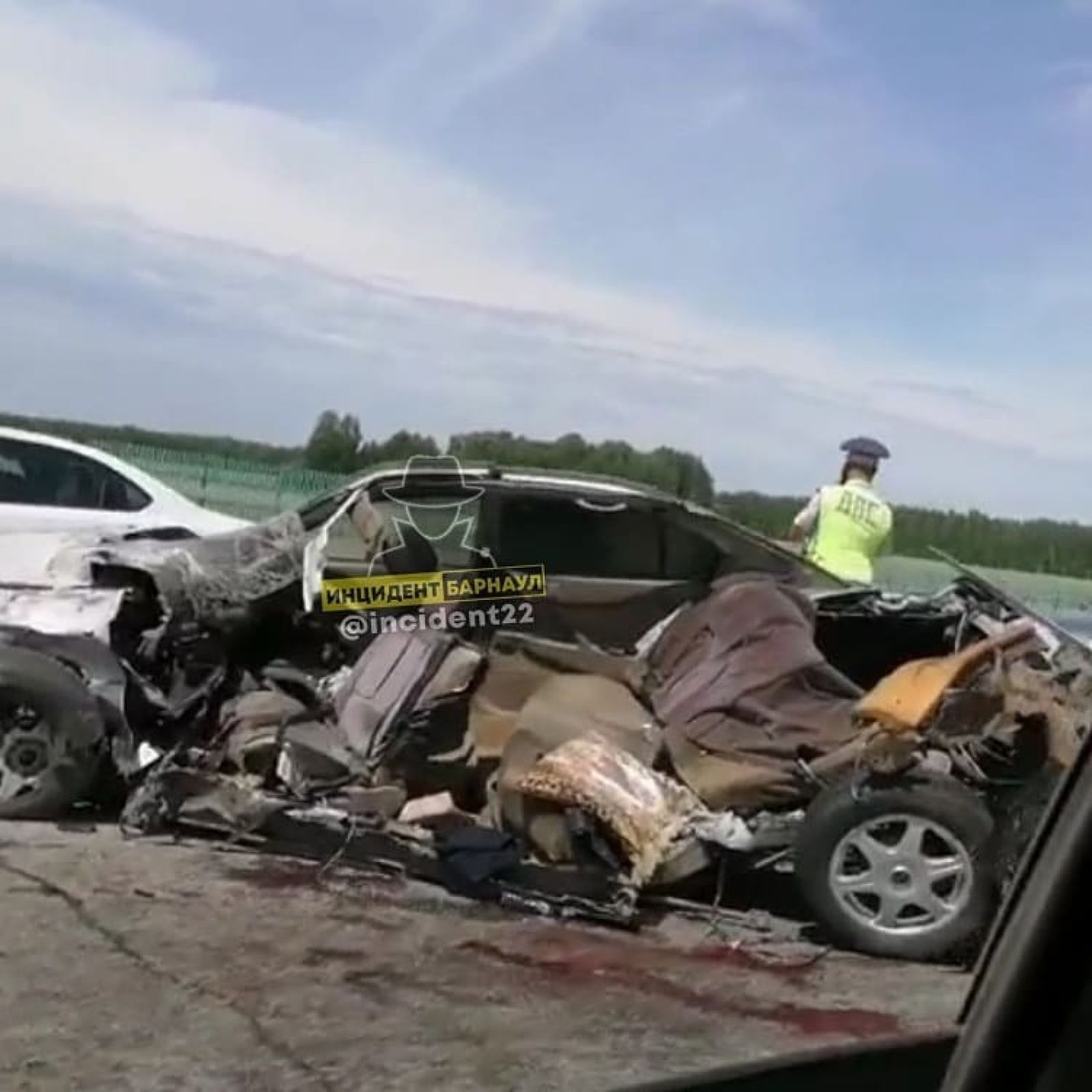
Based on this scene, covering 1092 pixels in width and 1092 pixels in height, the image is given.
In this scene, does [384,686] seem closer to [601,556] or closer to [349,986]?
[601,556]

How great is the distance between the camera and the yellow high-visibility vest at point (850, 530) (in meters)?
8.34

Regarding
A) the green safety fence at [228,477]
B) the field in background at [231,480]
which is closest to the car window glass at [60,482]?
the field in background at [231,480]

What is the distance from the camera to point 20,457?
36.1ft

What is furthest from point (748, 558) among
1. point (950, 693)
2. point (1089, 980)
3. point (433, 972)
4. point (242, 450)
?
point (242, 450)

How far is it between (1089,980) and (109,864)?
18.1 ft

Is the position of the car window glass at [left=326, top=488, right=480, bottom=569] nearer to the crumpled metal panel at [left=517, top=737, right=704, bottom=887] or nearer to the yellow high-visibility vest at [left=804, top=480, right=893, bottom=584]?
the crumpled metal panel at [left=517, top=737, right=704, bottom=887]

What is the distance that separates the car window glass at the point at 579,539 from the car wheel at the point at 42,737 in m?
1.84

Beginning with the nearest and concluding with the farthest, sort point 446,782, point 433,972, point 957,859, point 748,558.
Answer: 1. point 433,972
2. point 957,859
3. point 446,782
4. point 748,558

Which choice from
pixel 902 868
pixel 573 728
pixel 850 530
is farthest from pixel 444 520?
pixel 902 868

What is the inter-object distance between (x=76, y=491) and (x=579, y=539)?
15.8 ft

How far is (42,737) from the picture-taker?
6.82 metres

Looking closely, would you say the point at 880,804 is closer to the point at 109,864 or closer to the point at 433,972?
the point at 433,972

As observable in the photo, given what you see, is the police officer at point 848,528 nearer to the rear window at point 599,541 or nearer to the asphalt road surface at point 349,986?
the rear window at point 599,541

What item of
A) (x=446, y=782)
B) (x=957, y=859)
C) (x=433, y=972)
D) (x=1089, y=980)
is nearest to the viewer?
(x=1089, y=980)
